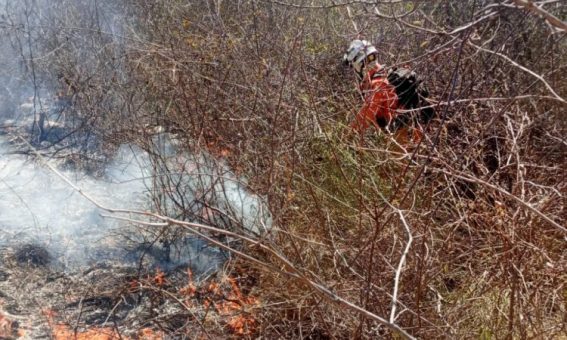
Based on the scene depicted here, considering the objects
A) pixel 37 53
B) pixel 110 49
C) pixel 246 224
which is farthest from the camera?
pixel 37 53

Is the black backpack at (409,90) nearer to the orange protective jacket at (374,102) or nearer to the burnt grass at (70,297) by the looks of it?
the orange protective jacket at (374,102)

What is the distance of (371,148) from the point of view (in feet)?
10.8

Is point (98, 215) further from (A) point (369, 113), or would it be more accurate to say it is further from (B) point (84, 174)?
(A) point (369, 113)

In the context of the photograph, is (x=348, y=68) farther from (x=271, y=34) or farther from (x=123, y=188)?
(x=123, y=188)

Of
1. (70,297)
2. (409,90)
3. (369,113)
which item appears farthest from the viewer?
(409,90)

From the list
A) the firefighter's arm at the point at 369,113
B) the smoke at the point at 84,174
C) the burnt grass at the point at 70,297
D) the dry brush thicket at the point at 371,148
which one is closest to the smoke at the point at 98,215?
the smoke at the point at 84,174

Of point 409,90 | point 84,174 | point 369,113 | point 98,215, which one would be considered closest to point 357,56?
point 409,90

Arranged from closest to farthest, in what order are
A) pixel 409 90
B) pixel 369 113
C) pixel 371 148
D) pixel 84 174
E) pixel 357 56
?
pixel 371 148 → pixel 369 113 → pixel 409 90 → pixel 357 56 → pixel 84 174

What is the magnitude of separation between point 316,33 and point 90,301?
352 centimetres

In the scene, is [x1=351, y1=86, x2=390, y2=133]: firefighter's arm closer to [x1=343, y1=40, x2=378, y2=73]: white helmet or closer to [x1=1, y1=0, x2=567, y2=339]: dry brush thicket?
[x1=1, y1=0, x2=567, y2=339]: dry brush thicket

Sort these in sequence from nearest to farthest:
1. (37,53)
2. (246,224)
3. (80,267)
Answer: (80,267), (246,224), (37,53)

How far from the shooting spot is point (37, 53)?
6.23 metres

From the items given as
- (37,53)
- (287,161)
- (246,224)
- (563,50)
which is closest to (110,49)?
(37,53)

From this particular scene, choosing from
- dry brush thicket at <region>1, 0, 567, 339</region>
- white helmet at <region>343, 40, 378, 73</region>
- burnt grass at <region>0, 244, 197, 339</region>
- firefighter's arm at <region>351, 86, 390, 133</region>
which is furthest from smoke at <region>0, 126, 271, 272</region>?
white helmet at <region>343, 40, 378, 73</region>
